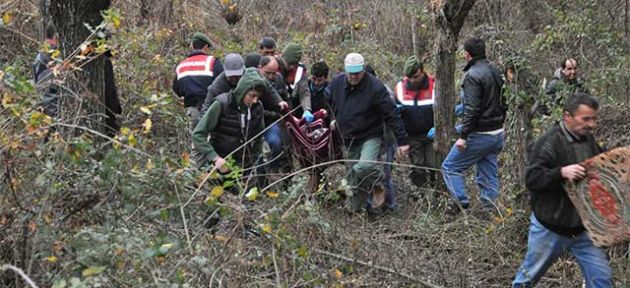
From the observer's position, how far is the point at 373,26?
17.5m

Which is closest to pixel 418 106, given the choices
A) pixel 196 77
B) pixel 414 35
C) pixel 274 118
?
pixel 274 118

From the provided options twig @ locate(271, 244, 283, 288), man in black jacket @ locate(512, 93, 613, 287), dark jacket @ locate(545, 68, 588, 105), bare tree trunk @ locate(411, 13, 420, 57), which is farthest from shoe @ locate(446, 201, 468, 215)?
bare tree trunk @ locate(411, 13, 420, 57)

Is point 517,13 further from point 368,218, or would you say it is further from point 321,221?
point 321,221

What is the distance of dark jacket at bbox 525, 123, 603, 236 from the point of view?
5.77m

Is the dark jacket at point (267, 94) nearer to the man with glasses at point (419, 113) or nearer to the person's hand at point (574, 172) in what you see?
the man with glasses at point (419, 113)

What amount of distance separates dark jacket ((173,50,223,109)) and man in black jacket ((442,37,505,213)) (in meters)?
2.85

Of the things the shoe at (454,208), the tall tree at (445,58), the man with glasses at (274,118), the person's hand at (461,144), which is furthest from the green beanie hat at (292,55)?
the shoe at (454,208)

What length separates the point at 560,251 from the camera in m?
6.03

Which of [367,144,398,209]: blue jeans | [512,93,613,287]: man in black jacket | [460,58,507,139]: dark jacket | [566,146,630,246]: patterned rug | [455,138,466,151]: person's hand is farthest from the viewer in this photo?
[367,144,398,209]: blue jeans

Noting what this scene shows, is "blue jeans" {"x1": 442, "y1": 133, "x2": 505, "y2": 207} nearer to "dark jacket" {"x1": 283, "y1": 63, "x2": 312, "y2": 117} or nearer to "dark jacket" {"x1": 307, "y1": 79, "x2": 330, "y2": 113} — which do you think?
"dark jacket" {"x1": 307, "y1": 79, "x2": 330, "y2": 113}

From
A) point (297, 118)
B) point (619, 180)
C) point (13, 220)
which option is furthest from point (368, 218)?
point (13, 220)

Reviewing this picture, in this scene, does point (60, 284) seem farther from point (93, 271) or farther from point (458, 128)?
point (458, 128)

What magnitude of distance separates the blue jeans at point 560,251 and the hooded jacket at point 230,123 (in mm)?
2506

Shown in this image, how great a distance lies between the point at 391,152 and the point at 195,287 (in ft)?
14.0
